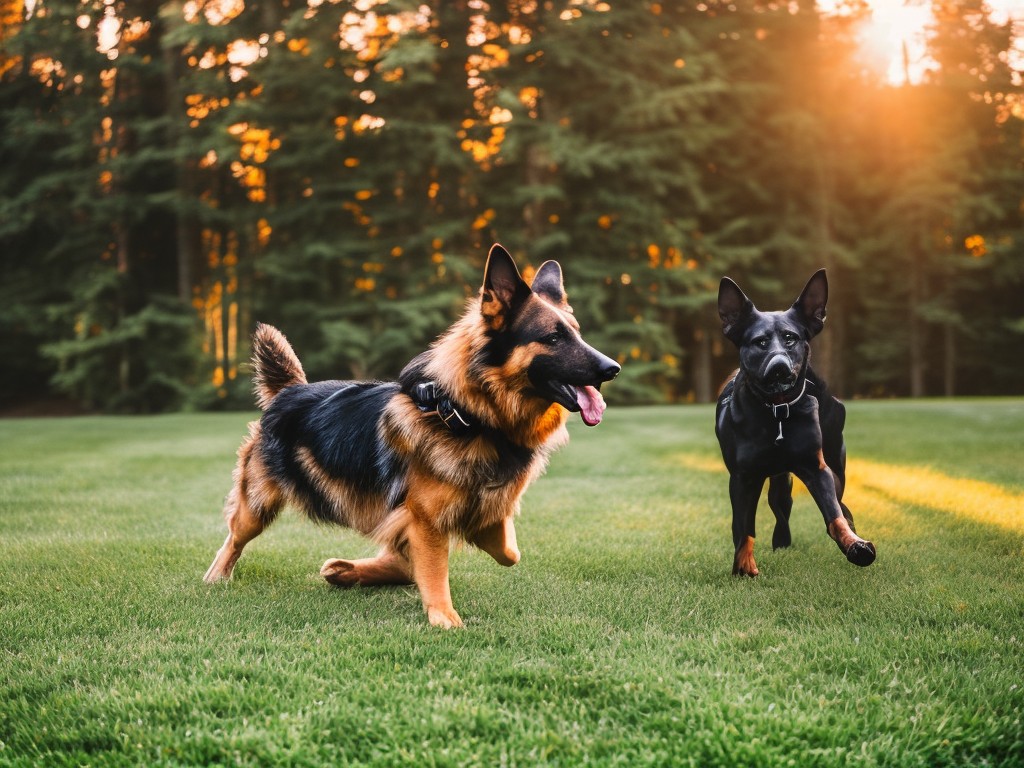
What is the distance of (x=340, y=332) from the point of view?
25.0 meters

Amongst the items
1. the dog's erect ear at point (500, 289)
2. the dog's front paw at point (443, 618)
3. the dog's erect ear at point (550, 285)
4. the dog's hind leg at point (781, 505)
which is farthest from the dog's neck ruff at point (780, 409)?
the dog's front paw at point (443, 618)

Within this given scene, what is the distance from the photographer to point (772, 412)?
4719 millimetres

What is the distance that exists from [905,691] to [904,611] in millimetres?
1145

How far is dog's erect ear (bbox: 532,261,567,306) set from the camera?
14.6 ft

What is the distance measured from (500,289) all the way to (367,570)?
1884mm

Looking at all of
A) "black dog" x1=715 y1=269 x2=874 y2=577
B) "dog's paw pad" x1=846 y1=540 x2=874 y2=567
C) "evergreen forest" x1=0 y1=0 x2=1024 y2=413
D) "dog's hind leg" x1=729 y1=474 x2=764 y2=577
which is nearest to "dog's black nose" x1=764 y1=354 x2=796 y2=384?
"black dog" x1=715 y1=269 x2=874 y2=577

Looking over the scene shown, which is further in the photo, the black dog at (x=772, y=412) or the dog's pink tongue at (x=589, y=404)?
the black dog at (x=772, y=412)

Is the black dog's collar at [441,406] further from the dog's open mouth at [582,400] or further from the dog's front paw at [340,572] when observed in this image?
the dog's front paw at [340,572]

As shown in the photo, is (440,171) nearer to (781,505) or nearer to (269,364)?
(269,364)

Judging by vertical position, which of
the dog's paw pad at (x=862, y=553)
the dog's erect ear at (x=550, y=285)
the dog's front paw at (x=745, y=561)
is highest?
the dog's erect ear at (x=550, y=285)

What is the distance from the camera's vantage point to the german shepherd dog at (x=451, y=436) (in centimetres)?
402

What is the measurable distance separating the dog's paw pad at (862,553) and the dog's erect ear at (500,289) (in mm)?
1982

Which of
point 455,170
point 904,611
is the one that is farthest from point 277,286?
point 904,611

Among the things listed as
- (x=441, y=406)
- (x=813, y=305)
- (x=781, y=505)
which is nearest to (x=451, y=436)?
(x=441, y=406)
